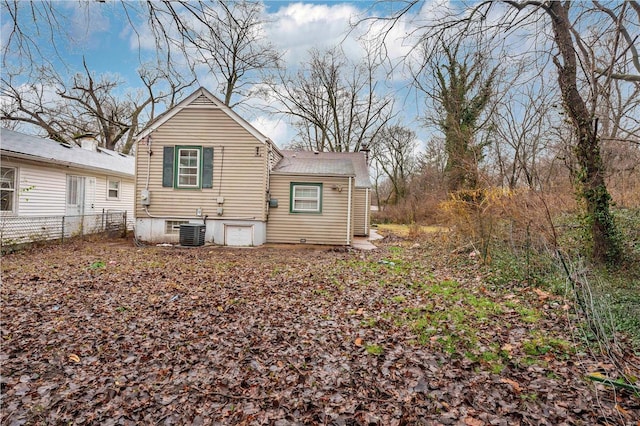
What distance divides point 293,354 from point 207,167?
9.44 m

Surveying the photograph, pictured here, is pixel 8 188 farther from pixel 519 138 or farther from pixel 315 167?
pixel 519 138

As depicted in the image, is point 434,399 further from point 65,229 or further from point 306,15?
point 65,229

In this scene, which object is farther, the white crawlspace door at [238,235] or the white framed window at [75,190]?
the white framed window at [75,190]

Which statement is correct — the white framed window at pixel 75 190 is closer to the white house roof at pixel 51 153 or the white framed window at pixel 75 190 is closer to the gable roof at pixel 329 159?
the white house roof at pixel 51 153

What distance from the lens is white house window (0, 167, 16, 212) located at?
1031 centimetres

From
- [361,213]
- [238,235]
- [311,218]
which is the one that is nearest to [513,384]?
[311,218]

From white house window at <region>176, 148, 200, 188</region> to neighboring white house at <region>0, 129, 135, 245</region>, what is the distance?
429cm

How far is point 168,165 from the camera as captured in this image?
1170 centimetres

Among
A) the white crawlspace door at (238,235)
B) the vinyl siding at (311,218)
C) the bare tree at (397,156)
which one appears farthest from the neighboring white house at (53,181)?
the bare tree at (397,156)

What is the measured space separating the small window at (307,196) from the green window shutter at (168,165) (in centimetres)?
447

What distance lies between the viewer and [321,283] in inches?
261

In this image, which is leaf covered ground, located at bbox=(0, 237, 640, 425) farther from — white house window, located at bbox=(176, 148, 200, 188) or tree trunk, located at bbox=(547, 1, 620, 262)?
white house window, located at bbox=(176, 148, 200, 188)

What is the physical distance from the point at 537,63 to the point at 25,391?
775 cm

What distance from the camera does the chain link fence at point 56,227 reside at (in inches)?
390
